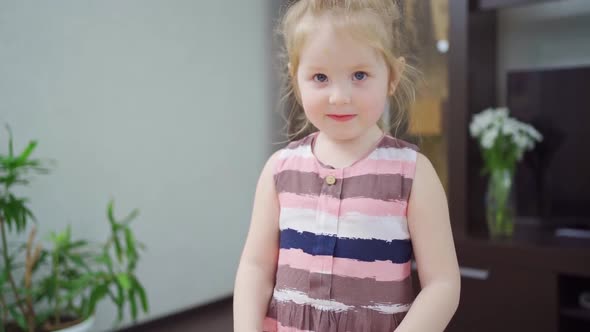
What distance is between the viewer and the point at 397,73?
71 centimetres

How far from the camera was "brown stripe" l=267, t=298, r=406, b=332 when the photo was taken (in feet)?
2.22

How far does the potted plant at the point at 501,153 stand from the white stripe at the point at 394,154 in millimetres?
1822

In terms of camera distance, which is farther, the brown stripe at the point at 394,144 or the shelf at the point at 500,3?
the shelf at the point at 500,3

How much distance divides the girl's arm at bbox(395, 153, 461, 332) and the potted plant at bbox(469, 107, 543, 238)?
186cm

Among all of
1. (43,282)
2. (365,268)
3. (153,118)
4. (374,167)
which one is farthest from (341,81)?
(153,118)

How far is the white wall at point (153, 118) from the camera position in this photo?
227 cm

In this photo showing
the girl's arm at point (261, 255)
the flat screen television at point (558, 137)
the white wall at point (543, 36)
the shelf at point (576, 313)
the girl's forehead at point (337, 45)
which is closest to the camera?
the girl's forehead at point (337, 45)

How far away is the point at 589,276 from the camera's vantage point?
215cm

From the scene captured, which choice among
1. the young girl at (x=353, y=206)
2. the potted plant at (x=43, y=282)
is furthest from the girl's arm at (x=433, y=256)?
the potted plant at (x=43, y=282)

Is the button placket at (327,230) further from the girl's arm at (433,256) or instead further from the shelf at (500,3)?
the shelf at (500,3)

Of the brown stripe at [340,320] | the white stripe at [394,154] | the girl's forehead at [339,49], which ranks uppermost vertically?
the girl's forehead at [339,49]

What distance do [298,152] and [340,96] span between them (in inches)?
5.7

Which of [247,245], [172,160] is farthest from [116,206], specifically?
[247,245]

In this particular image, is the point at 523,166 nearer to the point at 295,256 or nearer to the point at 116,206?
the point at 116,206
